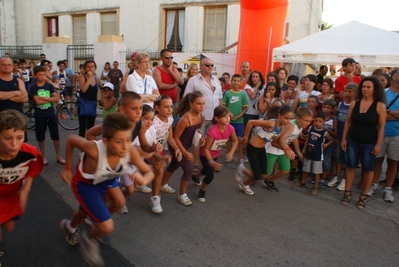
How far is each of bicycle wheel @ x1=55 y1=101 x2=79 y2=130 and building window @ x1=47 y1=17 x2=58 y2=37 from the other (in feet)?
42.3

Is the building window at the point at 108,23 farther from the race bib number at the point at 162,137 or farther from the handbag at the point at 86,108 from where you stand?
the race bib number at the point at 162,137

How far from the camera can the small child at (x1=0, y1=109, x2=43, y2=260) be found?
2.67 metres

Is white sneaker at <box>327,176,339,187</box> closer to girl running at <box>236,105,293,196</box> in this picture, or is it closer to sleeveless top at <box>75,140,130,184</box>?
girl running at <box>236,105,293,196</box>

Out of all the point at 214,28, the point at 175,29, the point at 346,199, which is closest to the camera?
the point at 346,199

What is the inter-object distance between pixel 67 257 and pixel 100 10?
686 inches

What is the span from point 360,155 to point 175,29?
13575 mm

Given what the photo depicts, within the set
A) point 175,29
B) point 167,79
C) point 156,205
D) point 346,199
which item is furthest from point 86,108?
point 175,29

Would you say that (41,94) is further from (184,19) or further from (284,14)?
(184,19)

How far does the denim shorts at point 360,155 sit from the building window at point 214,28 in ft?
38.6

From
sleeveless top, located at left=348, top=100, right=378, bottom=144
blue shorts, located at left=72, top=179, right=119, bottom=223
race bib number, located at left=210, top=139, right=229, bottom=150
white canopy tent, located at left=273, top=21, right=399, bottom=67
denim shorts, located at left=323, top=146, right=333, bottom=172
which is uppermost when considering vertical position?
white canopy tent, located at left=273, top=21, right=399, bottom=67

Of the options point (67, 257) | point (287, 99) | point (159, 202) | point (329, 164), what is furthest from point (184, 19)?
point (67, 257)

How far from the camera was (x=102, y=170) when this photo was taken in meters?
2.69

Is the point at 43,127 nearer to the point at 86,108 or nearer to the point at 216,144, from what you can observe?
the point at 86,108

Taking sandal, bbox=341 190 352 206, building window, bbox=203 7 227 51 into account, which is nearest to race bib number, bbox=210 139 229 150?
sandal, bbox=341 190 352 206
